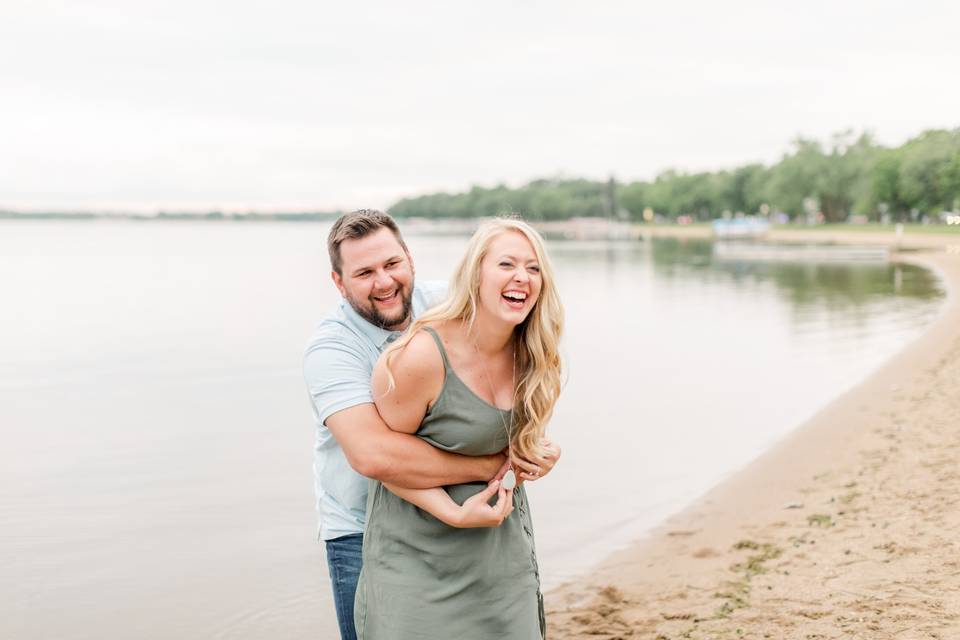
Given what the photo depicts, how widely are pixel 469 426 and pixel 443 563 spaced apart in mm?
435

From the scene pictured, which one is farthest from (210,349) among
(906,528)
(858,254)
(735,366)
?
(858,254)

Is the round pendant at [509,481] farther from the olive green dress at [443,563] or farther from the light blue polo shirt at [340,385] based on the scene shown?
the light blue polo shirt at [340,385]

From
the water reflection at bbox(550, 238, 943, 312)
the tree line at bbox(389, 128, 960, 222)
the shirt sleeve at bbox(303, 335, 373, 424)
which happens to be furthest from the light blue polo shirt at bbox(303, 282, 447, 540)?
the tree line at bbox(389, 128, 960, 222)

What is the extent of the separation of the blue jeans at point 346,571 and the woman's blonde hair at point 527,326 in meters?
0.73

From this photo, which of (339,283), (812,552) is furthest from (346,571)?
(812,552)

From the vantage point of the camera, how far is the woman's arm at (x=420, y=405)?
2.46m

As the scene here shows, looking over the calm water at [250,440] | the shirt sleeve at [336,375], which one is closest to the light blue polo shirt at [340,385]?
the shirt sleeve at [336,375]

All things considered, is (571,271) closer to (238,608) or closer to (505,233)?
(238,608)

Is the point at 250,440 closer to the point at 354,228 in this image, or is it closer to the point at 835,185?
the point at 354,228

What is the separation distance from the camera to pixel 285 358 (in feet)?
65.1

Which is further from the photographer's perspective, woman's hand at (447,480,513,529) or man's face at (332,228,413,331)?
man's face at (332,228,413,331)

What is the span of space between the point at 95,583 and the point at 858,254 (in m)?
55.8

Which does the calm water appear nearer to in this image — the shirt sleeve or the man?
the man

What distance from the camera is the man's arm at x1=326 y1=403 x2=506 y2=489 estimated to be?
8.23 ft
